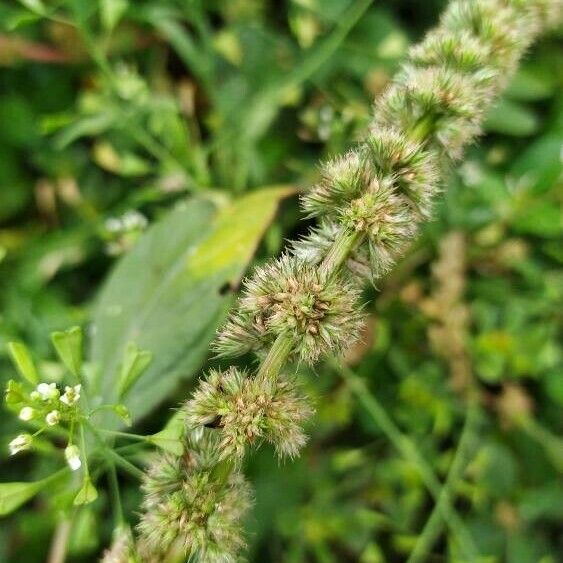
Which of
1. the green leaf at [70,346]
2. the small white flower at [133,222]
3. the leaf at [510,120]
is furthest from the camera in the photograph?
the leaf at [510,120]

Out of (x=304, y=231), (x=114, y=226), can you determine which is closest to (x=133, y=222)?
(x=114, y=226)

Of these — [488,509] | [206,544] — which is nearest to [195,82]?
[488,509]

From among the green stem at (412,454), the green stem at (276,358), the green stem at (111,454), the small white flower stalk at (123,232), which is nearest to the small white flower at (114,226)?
the small white flower stalk at (123,232)

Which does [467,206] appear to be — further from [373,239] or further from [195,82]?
[373,239]

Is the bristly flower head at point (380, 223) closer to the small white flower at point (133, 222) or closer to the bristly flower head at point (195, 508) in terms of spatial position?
the bristly flower head at point (195, 508)

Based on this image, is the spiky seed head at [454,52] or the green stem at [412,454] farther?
the green stem at [412,454]

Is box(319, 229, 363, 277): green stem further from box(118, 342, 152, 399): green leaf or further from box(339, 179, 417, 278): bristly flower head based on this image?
box(118, 342, 152, 399): green leaf

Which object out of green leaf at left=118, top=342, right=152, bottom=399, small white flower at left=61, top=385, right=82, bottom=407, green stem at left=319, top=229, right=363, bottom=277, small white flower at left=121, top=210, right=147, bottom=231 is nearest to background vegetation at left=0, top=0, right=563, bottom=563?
small white flower at left=121, top=210, right=147, bottom=231
